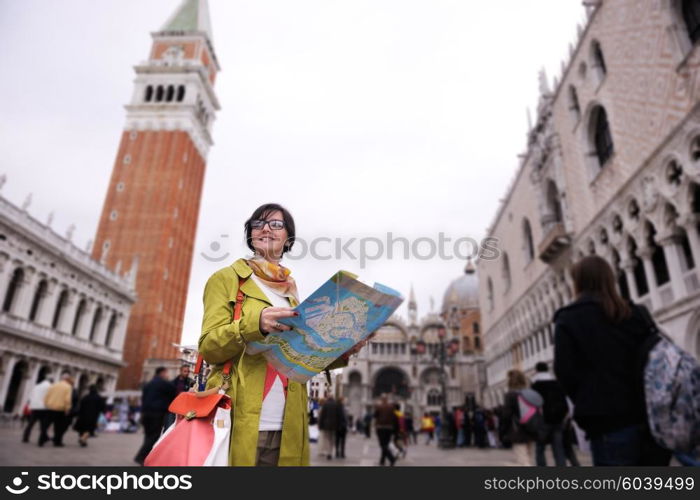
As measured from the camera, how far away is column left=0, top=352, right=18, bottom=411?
21328mm

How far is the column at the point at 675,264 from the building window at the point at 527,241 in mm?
13123

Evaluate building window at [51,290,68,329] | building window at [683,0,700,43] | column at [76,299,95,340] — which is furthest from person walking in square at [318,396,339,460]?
column at [76,299,95,340]

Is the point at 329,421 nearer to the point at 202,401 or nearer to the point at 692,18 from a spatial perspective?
the point at 202,401

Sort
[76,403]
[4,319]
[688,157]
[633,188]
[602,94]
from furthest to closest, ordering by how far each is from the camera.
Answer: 1. [4,319]
2. [602,94]
3. [633,188]
4. [76,403]
5. [688,157]

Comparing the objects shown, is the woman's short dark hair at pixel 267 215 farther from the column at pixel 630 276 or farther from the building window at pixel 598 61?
the building window at pixel 598 61

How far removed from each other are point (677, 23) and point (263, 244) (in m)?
13.7

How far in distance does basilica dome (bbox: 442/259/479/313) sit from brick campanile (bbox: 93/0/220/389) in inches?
1408

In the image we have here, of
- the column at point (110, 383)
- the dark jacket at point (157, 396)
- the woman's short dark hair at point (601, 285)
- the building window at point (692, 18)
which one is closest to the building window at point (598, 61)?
the building window at point (692, 18)

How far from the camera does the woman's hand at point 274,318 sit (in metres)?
1.43

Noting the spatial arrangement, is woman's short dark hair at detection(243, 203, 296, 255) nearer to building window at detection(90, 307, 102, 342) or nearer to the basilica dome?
building window at detection(90, 307, 102, 342)

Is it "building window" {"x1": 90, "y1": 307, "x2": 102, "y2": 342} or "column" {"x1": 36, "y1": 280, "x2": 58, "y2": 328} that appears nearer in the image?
"column" {"x1": 36, "y1": 280, "x2": 58, "y2": 328}
